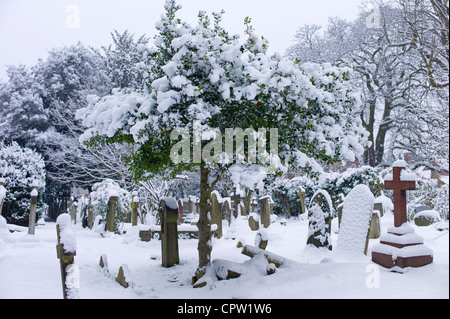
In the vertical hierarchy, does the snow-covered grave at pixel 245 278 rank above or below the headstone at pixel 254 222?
above

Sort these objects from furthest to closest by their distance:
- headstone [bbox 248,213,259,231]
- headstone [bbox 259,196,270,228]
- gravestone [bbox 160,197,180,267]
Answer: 1. headstone [bbox 259,196,270,228]
2. headstone [bbox 248,213,259,231]
3. gravestone [bbox 160,197,180,267]

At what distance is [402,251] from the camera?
14.7ft

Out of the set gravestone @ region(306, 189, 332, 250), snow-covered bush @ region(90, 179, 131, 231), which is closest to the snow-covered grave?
gravestone @ region(306, 189, 332, 250)

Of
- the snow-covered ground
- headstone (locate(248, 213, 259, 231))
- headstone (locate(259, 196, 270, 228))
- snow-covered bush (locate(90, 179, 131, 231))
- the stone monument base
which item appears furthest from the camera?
snow-covered bush (locate(90, 179, 131, 231))

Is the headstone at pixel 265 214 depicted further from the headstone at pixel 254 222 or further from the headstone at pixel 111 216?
the headstone at pixel 111 216

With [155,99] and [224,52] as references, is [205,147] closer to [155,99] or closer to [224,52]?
[155,99]

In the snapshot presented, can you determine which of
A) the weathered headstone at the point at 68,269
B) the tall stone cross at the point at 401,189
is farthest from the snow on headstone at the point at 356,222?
the weathered headstone at the point at 68,269

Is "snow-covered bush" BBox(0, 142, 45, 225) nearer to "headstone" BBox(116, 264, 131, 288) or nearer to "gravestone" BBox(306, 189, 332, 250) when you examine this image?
"headstone" BBox(116, 264, 131, 288)

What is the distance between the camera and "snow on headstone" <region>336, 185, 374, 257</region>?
6.17 meters

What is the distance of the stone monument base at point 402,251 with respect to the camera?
4.45 metres

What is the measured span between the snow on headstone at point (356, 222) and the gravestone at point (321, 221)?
0.60m

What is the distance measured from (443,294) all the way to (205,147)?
348 centimetres
